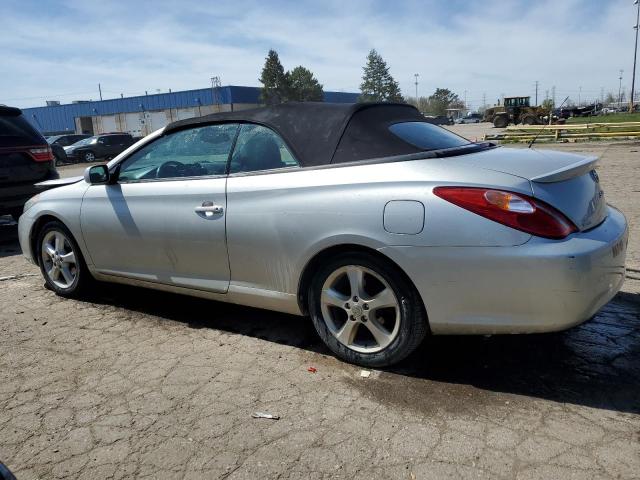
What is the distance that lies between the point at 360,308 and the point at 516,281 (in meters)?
0.89

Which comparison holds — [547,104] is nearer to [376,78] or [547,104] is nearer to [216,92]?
[216,92]

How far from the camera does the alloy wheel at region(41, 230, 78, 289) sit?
15.0 ft

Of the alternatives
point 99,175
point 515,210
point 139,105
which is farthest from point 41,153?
point 139,105

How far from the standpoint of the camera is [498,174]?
2.72m

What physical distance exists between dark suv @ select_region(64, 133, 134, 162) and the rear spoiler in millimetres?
29248

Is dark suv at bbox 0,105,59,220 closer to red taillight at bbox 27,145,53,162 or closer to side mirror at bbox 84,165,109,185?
red taillight at bbox 27,145,53,162

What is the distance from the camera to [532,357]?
316 cm

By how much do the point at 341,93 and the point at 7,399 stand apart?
88665 mm

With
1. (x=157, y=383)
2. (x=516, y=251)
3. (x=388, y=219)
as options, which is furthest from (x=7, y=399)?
(x=516, y=251)

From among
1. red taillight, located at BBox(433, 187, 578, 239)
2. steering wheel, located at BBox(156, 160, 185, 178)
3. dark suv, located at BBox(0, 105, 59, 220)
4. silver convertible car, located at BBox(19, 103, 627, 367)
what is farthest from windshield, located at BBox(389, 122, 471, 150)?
dark suv, located at BBox(0, 105, 59, 220)

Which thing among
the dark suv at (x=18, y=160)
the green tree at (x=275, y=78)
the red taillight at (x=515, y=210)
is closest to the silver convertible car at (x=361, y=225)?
the red taillight at (x=515, y=210)

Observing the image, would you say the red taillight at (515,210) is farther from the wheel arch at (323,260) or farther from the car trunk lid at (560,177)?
the wheel arch at (323,260)

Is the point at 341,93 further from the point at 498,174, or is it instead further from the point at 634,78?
the point at 498,174

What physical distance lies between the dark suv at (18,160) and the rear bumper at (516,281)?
6.29 meters
